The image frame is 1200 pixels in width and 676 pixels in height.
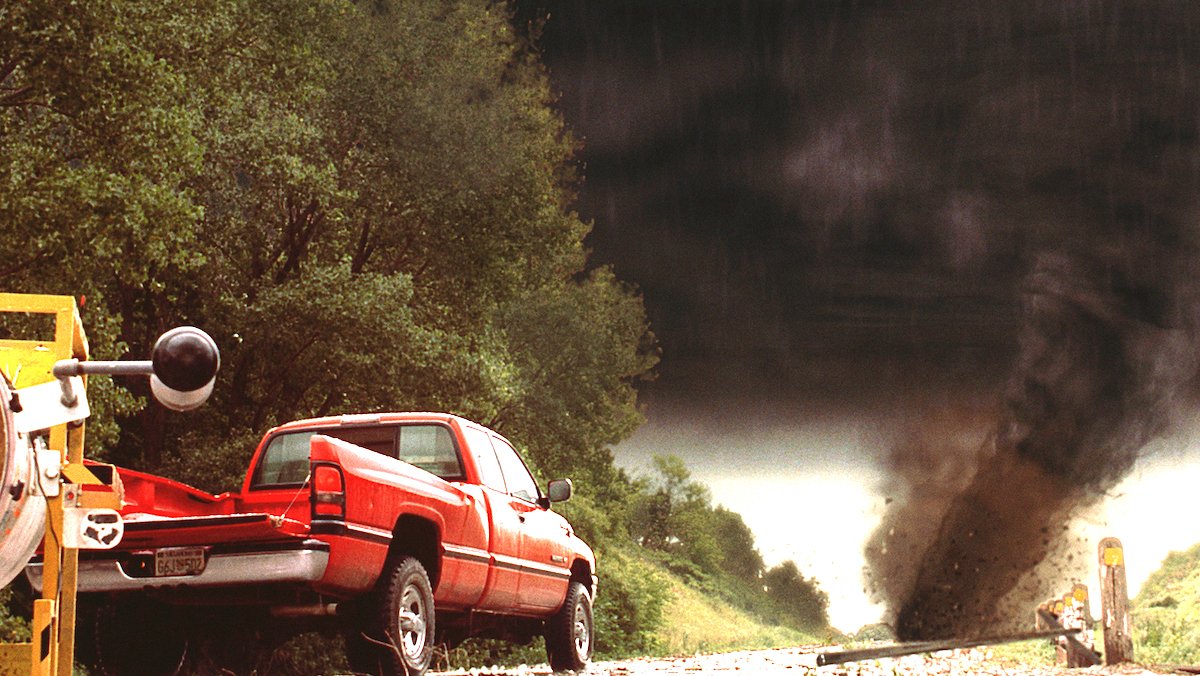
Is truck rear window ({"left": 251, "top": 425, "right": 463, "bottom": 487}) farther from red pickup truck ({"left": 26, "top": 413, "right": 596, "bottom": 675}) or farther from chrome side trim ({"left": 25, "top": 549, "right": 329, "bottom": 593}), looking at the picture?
chrome side trim ({"left": 25, "top": 549, "right": 329, "bottom": 593})

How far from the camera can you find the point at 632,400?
144 ft

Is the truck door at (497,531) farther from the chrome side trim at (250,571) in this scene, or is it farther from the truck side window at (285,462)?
the chrome side trim at (250,571)

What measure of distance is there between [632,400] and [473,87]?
55.8 feet

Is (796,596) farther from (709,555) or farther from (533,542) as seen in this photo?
(533,542)

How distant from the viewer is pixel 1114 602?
15.5m

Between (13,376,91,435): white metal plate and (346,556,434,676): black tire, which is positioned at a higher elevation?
(13,376,91,435): white metal plate

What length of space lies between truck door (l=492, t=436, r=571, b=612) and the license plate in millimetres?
3585

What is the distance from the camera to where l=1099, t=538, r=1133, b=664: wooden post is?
15500 mm

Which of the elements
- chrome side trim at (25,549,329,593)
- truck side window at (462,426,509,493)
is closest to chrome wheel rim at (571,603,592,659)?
truck side window at (462,426,509,493)

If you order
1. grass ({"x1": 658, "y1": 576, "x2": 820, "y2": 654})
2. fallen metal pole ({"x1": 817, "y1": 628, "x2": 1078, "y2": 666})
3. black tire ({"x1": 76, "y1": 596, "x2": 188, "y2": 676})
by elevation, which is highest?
black tire ({"x1": 76, "y1": 596, "x2": 188, "y2": 676})

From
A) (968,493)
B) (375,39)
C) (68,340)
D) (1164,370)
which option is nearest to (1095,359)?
(1164,370)

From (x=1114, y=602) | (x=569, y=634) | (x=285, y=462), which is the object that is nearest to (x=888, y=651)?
(x=285, y=462)

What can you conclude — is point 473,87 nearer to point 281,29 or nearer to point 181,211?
point 281,29

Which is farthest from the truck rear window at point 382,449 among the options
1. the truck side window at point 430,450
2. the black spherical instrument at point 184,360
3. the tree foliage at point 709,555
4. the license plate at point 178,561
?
the tree foliage at point 709,555
